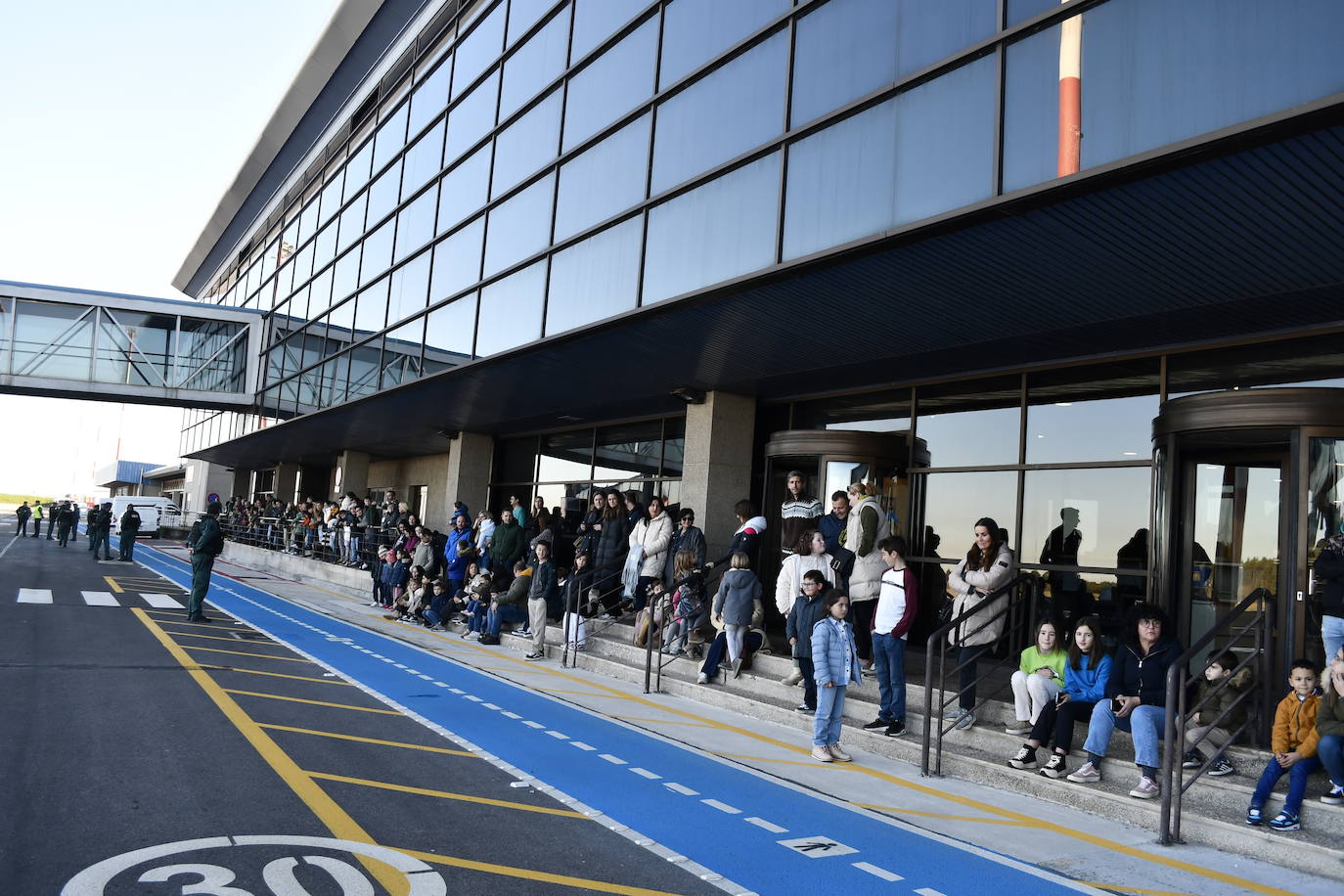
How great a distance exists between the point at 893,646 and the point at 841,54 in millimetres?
6342

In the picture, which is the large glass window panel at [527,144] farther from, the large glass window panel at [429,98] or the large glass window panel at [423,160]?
the large glass window panel at [429,98]

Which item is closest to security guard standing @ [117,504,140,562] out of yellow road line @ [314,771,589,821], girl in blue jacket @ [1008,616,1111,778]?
yellow road line @ [314,771,589,821]

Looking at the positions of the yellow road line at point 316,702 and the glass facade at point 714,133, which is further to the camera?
the yellow road line at point 316,702

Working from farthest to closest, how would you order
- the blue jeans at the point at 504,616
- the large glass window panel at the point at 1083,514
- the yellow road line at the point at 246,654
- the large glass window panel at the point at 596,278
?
the blue jeans at the point at 504,616 < the large glass window panel at the point at 596,278 < the yellow road line at the point at 246,654 < the large glass window panel at the point at 1083,514

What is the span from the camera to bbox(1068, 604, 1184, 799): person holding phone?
275 inches

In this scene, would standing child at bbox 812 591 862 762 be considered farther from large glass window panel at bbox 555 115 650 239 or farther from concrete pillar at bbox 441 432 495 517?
concrete pillar at bbox 441 432 495 517

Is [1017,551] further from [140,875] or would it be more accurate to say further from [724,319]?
[140,875]

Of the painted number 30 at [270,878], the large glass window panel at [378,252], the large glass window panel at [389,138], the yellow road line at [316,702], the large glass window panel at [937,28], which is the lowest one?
the yellow road line at [316,702]

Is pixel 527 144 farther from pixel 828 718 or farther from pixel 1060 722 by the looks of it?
pixel 1060 722

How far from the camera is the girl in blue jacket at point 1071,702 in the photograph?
7.55 metres

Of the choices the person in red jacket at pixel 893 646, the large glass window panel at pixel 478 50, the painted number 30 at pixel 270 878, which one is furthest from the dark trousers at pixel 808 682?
the large glass window panel at pixel 478 50

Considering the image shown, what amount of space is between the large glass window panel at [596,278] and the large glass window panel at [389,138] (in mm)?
10439

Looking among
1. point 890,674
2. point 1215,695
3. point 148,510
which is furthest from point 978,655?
point 148,510

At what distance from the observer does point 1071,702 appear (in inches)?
301
